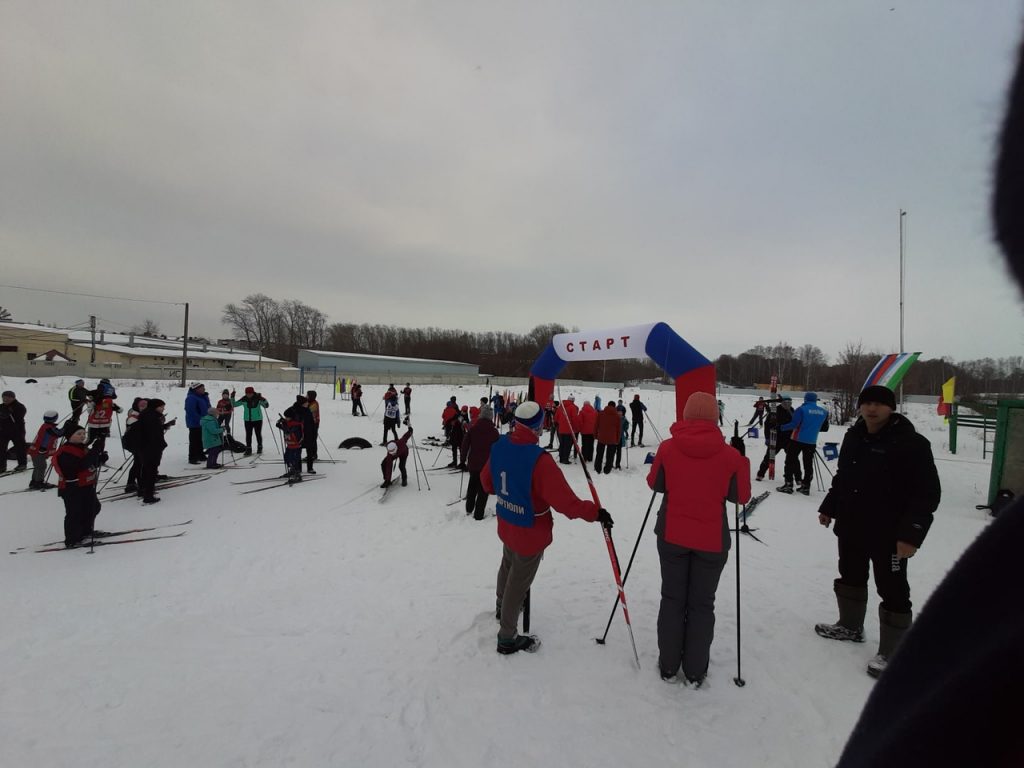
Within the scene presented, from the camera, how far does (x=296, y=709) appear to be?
3.24 meters

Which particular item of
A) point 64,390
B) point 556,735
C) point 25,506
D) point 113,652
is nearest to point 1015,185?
point 556,735

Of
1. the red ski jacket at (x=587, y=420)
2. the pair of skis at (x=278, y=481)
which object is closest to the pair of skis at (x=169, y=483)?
the pair of skis at (x=278, y=481)

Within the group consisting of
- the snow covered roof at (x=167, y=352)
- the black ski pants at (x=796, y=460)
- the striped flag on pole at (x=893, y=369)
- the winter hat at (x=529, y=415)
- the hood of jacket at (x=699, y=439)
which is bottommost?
the black ski pants at (x=796, y=460)

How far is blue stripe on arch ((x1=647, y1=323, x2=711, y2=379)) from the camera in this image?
773cm

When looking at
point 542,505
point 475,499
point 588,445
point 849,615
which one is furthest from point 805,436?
point 542,505

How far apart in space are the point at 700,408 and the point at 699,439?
0.89 feet

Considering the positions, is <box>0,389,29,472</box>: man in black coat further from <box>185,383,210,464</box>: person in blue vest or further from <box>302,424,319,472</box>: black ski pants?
<box>302,424,319,472</box>: black ski pants

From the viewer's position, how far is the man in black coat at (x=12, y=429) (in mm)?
9945

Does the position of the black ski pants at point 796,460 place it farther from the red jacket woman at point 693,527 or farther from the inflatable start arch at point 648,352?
the red jacket woman at point 693,527

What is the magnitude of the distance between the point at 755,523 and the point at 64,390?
2799 centimetres

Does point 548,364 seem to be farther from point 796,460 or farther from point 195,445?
point 195,445

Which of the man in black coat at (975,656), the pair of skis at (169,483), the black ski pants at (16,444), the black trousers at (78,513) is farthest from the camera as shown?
the black ski pants at (16,444)

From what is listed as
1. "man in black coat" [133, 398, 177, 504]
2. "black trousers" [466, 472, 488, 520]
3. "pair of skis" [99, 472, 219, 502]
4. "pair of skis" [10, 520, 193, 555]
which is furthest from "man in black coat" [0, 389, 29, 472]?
"black trousers" [466, 472, 488, 520]

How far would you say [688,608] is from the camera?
3457 mm
